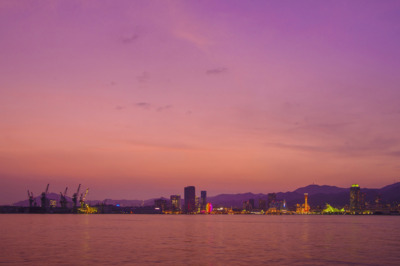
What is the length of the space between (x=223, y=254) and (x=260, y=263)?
33.0 ft

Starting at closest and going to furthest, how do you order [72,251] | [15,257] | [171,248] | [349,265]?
1. [349,265]
2. [15,257]
3. [72,251]
4. [171,248]

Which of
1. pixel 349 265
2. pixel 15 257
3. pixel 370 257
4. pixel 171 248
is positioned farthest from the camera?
pixel 171 248

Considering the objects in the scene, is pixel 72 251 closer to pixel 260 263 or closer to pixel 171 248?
pixel 171 248

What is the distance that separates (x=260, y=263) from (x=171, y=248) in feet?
72.4

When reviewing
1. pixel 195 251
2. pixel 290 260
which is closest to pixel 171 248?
pixel 195 251

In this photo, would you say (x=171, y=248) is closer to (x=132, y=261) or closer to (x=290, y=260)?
(x=132, y=261)

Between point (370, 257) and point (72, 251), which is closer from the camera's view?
point (370, 257)

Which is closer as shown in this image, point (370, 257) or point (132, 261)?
point (132, 261)

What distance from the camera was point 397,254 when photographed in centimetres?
6600

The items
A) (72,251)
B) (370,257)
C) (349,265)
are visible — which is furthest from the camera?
(72,251)

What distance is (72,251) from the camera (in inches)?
2653

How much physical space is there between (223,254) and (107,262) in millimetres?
18146

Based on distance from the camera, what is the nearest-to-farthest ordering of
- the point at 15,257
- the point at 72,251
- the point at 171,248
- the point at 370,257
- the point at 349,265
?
the point at 349,265 < the point at 15,257 < the point at 370,257 < the point at 72,251 < the point at 171,248

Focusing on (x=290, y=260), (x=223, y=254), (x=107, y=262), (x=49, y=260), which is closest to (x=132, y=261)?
(x=107, y=262)
